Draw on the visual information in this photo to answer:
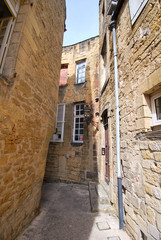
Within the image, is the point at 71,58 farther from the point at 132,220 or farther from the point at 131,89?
the point at 132,220

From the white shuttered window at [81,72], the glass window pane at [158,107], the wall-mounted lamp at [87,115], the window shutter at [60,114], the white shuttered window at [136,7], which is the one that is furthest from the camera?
the white shuttered window at [81,72]

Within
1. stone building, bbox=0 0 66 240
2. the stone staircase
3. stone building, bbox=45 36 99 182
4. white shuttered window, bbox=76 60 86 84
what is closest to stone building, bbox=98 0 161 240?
the stone staircase

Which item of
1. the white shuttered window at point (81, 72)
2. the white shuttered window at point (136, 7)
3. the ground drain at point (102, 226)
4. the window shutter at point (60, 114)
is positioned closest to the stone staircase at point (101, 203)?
the ground drain at point (102, 226)

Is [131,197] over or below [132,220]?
over

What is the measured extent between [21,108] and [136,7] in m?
3.20

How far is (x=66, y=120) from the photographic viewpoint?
6.61 m

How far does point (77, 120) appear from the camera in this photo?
6.50 meters

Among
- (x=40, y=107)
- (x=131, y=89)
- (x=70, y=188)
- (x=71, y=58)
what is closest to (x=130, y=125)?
(x=131, y=89)

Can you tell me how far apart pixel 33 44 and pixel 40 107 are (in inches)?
57.1

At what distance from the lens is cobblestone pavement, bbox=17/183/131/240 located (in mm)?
2322

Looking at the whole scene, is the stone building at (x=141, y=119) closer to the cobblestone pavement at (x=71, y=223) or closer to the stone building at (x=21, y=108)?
the cobblestone pavement at (x=71, y=223)

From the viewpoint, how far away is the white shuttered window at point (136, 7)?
90.2 inches

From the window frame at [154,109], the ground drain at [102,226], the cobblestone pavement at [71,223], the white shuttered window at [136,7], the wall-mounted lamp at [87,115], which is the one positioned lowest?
the cobblestone pavement at [71,223]

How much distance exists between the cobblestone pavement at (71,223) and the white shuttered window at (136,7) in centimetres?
450
